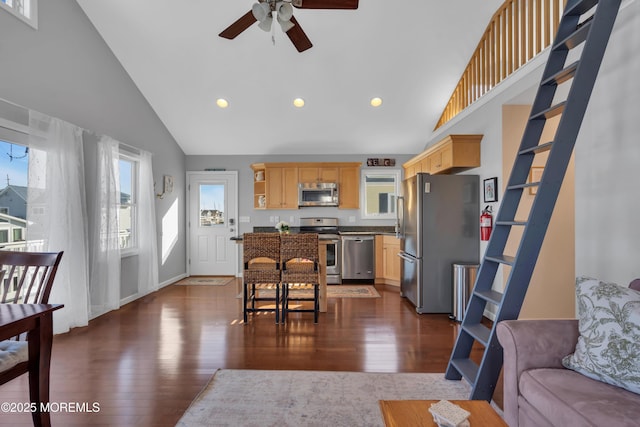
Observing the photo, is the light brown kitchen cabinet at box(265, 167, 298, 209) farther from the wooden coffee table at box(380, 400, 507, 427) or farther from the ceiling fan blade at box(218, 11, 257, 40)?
the wooden coffee table at box(380, 400, 507, 427)

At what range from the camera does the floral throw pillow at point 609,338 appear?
1.32m

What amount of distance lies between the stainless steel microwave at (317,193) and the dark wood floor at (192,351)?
2.32 m

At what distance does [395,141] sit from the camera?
591 centimetres

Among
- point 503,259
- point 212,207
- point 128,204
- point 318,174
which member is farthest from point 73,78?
point 503,259

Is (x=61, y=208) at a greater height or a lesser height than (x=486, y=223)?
greater

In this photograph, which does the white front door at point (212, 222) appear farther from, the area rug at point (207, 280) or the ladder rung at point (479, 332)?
the ladder rung at point (479, 332)

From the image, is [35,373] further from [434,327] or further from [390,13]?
[390,13]

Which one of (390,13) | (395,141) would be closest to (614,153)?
(390,13)

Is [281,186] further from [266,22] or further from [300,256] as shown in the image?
[266,22]

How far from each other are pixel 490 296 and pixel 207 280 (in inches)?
195

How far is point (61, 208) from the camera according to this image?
320 cm

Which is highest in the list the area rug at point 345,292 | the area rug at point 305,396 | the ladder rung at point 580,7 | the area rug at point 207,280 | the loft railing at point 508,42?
the loft railing at point 508,42

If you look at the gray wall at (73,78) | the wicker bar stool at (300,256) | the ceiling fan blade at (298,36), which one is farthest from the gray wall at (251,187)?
the ceiling fan blade at (298,36)

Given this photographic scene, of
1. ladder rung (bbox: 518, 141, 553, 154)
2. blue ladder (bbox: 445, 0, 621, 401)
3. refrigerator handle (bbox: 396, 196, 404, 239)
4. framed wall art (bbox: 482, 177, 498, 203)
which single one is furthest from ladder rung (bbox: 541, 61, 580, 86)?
refrigerator handle (bbox: 396, 196, 404, 239)
